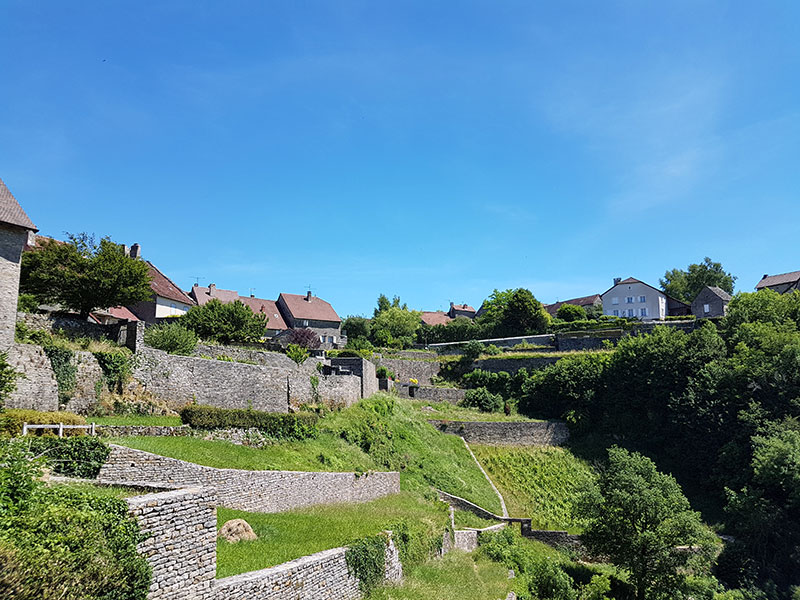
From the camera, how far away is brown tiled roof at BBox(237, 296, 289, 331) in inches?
2449

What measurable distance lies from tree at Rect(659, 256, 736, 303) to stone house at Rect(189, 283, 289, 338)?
A: 52994 mm

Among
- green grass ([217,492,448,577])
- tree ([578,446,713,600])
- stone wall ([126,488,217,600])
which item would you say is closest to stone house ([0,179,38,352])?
green grass ([217,492,448,577])

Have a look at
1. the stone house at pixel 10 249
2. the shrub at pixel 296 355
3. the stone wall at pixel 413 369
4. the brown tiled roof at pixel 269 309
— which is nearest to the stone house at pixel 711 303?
the stone wall at pixel 413 369

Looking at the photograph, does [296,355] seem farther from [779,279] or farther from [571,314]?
[779,279]

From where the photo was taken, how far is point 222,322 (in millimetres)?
33781

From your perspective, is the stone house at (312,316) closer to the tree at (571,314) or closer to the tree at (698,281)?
the tree at (571,314)

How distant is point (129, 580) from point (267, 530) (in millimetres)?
5720

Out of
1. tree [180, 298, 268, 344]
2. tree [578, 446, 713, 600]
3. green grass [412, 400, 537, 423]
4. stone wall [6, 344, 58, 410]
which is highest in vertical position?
tree [180, 298, 268, 344]

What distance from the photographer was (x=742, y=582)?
88.8 ft

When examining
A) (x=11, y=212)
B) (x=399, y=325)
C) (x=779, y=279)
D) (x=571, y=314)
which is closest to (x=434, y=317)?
(x=399, y=325)

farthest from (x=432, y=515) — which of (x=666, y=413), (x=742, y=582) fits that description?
(x=666, y=413)

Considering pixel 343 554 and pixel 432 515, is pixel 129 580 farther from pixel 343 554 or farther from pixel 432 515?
pixel 432 515

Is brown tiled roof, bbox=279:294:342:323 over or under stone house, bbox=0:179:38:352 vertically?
over

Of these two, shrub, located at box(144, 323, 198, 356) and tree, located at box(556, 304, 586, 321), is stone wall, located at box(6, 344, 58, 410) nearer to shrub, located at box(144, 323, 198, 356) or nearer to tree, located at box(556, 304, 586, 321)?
shrub, located at box(144, 323, 198, 356)
